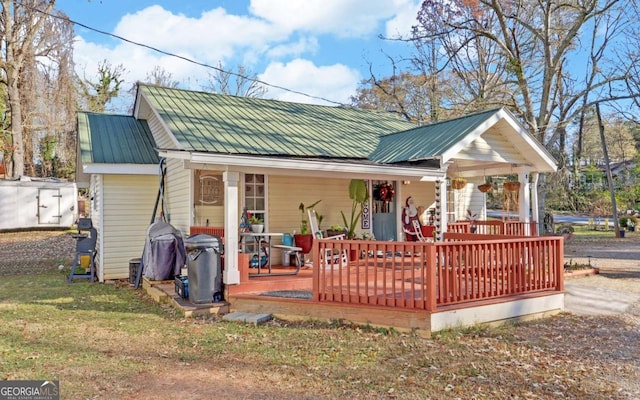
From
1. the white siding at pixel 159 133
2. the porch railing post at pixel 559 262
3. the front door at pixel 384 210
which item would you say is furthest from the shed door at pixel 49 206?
the porch railing post at pixel 559 262

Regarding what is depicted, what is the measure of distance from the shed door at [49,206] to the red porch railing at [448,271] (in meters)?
18.7

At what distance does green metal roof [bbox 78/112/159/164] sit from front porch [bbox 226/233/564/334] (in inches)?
212

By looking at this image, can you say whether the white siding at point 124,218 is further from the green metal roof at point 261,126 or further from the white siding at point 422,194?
the white siding at point 422,194

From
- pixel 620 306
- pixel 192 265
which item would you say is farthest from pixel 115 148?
pixel 620 306

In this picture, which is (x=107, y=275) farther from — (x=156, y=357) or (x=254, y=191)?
(x=156, y=357)

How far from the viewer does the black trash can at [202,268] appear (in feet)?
24.1

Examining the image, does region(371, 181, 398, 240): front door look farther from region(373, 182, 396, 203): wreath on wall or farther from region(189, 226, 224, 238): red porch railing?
region(189, 226, 224, 238): red porch railing

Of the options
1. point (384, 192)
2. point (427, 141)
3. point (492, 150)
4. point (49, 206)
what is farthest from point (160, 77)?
point (492, 150)

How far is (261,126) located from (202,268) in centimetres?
432

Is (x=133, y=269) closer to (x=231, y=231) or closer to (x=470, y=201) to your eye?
(x=231, y=231)

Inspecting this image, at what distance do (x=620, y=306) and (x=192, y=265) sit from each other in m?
7.43

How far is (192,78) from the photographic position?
112 ft

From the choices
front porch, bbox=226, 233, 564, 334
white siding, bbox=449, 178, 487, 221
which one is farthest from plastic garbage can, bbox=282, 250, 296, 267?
white siding, bbox=449, 178, 487, 221

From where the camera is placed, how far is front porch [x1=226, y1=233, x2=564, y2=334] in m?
6.14
